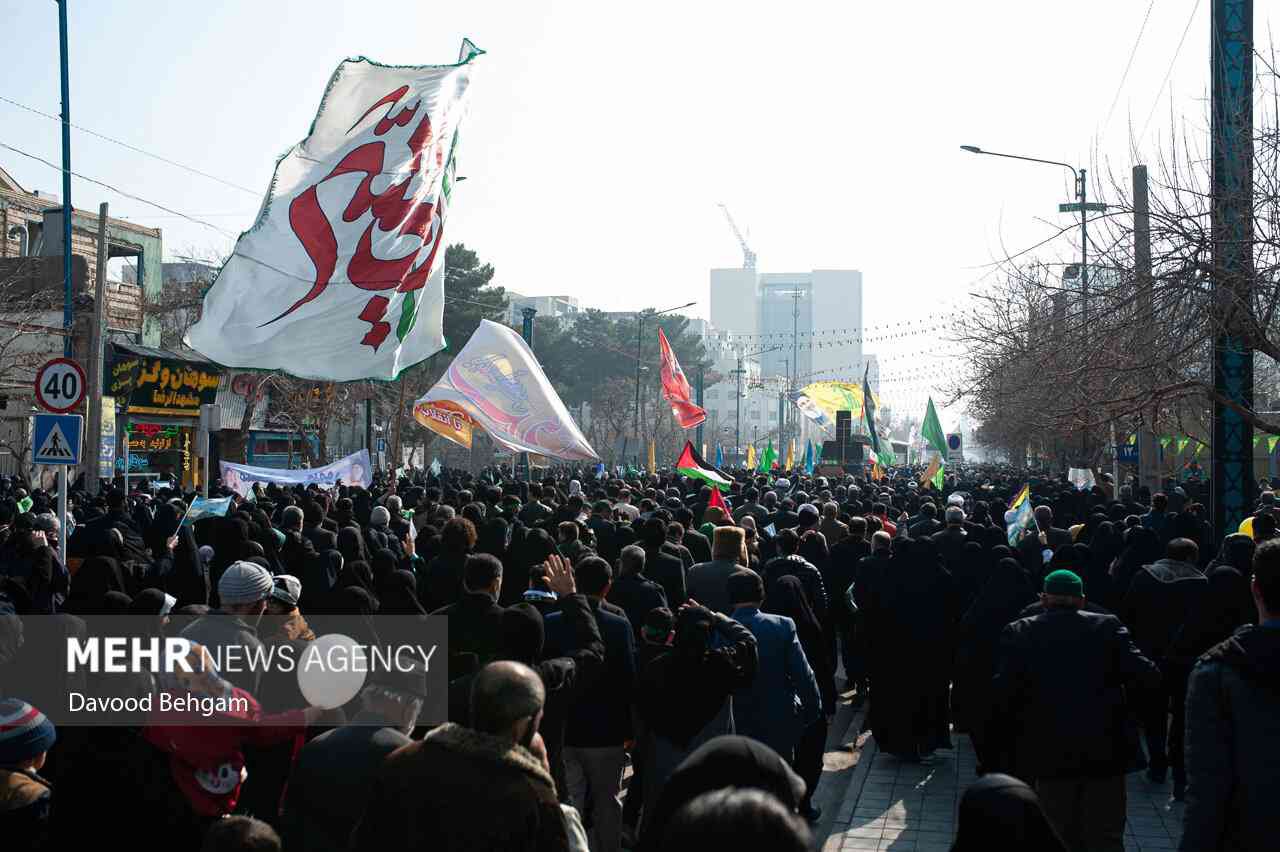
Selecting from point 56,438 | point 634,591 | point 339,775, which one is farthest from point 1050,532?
point 339,775

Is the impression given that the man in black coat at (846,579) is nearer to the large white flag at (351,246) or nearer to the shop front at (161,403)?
the large white flag at (351,246)

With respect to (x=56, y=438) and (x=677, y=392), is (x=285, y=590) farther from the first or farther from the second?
(x=677, y=392)

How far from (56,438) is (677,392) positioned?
19831mm

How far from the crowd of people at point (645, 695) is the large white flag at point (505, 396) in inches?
308

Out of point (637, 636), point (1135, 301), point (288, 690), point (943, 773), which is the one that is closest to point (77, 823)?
point (288, 690)

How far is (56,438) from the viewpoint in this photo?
11.6 m

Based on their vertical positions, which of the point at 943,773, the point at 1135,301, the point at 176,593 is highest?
the point at 1135,301

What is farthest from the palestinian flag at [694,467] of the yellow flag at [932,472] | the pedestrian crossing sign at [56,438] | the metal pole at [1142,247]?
the pedestrian crossing sign at [56,438]

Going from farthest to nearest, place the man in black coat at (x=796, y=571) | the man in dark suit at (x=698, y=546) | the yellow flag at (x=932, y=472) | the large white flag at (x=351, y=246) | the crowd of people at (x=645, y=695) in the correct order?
the yellow flag at (x=932, y=472)
the large white flag at (x=351, y=246)
the man in dark suit at (x=698, y=546)
the man in black coat at (x=796, y=571)
the crowd of people at (x=645, y=695)

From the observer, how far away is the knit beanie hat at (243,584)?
5547 millimetres

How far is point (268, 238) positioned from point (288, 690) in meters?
8.93

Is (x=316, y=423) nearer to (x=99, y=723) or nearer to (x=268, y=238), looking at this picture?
(x=268, y=238)

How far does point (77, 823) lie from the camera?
391 cm

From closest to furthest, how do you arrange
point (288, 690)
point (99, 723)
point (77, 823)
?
1. point (77, 823)
2. point (99, 723)
3. point (288, 690)
